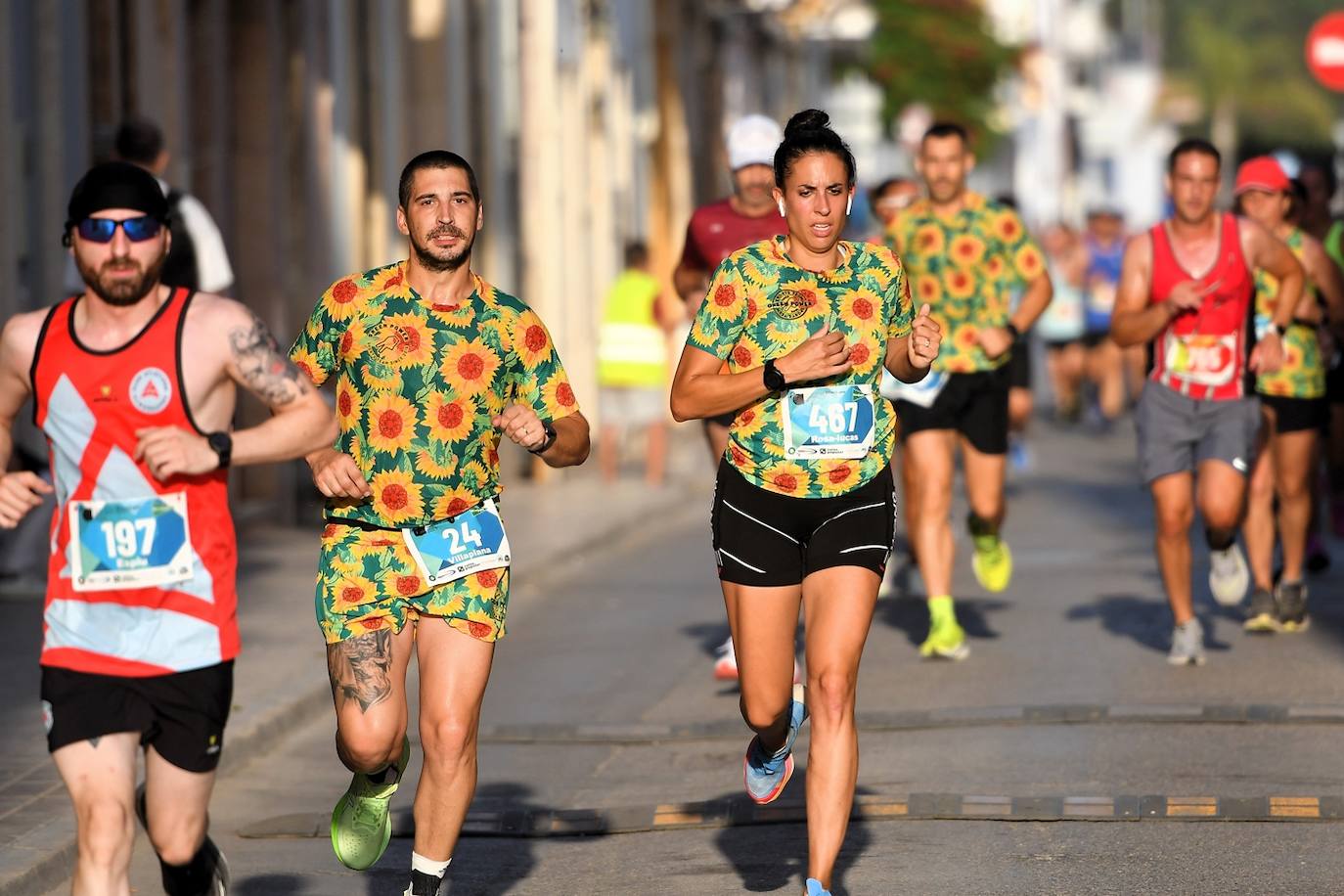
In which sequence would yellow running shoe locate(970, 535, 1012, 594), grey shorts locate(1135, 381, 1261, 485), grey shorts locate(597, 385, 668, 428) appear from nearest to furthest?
grey shorts locate(1135, 381, 1261, 485), yellow running shoe locate(970, 535, 1012, 594), grey shorts locate(597, 385, 668, 428)

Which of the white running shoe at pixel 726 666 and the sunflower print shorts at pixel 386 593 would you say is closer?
the sunflower print shorts at pixel 386 593

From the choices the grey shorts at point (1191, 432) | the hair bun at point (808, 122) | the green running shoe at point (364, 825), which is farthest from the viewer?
the grey shorts at point (1191, 432)

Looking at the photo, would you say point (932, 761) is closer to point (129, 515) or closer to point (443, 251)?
point (443, 251)

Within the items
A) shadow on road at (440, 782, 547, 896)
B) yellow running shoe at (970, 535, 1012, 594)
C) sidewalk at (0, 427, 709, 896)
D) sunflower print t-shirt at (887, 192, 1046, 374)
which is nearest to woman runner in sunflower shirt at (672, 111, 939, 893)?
shadow on road at (440, 782, 547, 896)

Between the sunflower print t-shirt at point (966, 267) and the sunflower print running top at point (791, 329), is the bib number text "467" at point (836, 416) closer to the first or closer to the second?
the sunflower print running top at point (791, 329)

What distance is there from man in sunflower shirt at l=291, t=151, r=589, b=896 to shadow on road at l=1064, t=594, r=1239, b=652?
536 cm

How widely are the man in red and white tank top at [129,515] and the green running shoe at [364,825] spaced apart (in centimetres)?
96

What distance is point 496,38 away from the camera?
22703mm

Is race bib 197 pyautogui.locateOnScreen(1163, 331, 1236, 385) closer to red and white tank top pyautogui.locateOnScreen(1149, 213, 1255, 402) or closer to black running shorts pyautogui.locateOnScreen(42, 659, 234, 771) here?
red and white tank top pyautogui.locateOnScreen(1149, 213, 1255, 402)

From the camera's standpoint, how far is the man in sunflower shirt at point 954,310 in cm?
1112

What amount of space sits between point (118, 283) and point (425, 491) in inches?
44.1

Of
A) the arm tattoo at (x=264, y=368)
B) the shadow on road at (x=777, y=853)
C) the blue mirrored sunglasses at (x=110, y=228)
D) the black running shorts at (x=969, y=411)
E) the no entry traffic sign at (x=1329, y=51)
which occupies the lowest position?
the shadow on road at (x=777, y=853)

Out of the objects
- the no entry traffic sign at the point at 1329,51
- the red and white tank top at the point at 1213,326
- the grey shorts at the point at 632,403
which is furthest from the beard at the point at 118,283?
the no entry traffic sign at the point at 1329,51

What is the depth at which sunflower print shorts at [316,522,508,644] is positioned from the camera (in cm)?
646
